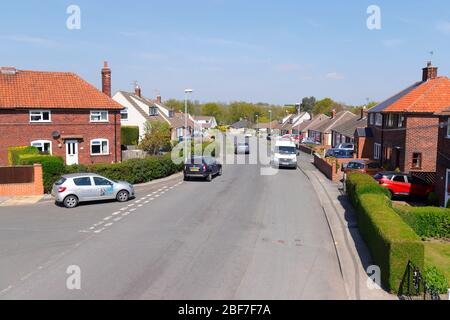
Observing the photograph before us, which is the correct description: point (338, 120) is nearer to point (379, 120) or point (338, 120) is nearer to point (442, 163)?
point (379, 120)

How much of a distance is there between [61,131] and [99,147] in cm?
317

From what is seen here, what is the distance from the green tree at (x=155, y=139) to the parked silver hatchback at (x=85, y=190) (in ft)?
70.5

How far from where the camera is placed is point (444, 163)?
839 inches

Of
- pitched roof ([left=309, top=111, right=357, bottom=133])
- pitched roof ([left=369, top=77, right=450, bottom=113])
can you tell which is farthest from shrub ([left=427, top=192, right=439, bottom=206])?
pitched roof ([left=309, top=111, right=357, bottom=133])

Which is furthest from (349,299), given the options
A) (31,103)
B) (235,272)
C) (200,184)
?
(31,103)

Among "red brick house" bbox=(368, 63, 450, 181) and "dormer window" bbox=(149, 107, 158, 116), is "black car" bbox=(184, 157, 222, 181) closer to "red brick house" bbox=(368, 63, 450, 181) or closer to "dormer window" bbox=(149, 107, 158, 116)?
"red brick house" bbox=(368, 63, 450, 181)

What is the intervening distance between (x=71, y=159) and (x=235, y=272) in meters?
26.9

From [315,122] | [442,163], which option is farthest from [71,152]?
[315,122]

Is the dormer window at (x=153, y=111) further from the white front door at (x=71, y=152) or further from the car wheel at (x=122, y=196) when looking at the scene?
the car wheel at (x=122, y=196)

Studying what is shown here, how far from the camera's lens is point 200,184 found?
94.3ft

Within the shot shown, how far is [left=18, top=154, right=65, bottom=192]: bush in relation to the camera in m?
23.8

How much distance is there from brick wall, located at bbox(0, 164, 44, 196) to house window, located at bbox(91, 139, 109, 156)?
1246 centimetres

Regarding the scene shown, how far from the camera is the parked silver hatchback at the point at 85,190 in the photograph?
66.3 feet

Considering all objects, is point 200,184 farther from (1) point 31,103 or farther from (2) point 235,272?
(2) point 235,272
